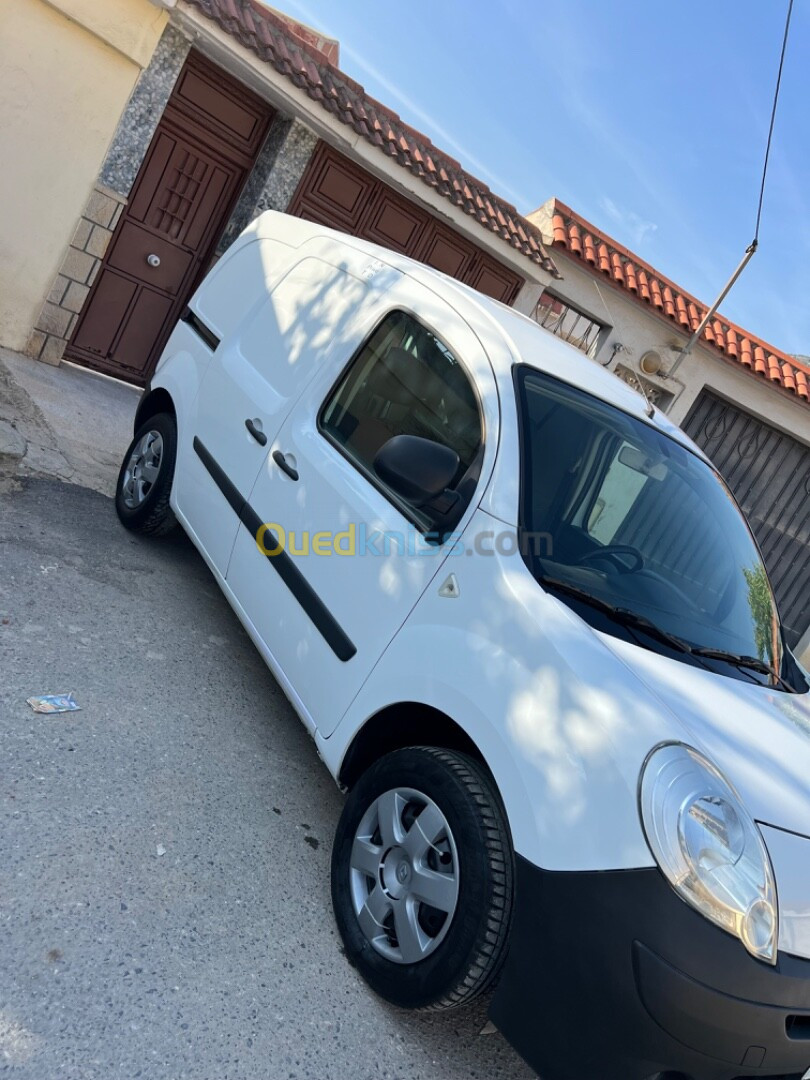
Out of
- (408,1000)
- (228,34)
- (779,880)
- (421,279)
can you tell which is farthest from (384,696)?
(228,34)

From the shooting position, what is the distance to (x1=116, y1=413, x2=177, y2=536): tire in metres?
4.47

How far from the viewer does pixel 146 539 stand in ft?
15.7

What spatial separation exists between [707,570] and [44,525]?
127 inches

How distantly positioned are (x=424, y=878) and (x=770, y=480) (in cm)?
1100

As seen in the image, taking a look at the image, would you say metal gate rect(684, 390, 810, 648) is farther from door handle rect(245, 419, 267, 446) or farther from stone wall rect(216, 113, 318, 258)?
door handle rect(245, 419, 267, 446)

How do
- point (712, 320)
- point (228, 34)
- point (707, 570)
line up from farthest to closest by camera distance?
point (712, 320) → point (228, 34) → point (707, 570)

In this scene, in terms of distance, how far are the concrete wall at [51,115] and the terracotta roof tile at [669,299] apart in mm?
5214

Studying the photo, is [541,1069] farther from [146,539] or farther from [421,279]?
[146,539]

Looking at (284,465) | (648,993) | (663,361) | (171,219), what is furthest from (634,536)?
(663,361)

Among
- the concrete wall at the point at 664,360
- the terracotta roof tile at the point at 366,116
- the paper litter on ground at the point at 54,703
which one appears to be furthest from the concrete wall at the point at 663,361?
the paper litter on ground at the point at 54,703

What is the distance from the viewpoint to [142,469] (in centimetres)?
470

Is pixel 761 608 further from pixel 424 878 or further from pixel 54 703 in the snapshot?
pixel 54 703

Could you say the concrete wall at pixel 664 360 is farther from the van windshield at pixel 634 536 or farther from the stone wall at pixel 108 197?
the van windshield at pixel 634 536

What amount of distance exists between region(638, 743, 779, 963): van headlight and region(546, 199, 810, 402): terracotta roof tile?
30.4ft
